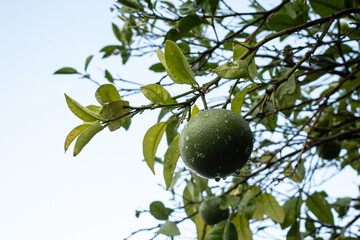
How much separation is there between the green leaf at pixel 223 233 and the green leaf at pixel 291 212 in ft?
2.07

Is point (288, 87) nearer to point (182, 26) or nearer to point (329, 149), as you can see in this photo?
point (182, 26)

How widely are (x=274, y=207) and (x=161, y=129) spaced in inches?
53.9

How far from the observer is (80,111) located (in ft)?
3.00

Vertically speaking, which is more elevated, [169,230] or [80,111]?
[80,111]

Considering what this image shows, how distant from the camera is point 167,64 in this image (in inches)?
35.8

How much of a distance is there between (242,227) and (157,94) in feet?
4.61

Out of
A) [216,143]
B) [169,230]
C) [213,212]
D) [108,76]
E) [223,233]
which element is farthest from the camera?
[108,76]

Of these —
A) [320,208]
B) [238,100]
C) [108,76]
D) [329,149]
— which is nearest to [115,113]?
[238,100]

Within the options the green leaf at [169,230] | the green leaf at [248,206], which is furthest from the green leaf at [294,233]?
the green leaf at [169,230]

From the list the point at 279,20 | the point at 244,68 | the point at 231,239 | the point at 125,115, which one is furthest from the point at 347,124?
the point at 125,115

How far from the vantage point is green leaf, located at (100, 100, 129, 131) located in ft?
2.93

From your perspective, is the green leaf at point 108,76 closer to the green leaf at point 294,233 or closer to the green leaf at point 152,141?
the green leaf at point 152,141

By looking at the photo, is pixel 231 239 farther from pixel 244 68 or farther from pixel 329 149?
pixel 329 149

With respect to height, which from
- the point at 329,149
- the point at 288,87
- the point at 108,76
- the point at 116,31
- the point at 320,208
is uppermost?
the point at 116,31
